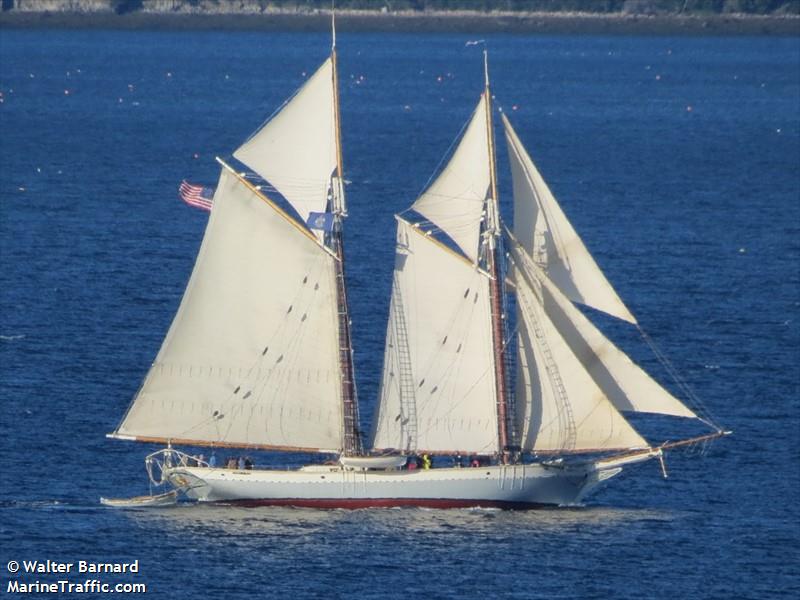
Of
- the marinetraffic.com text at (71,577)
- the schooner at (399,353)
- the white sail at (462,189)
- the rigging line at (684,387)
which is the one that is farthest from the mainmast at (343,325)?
the rigging line at (684,387)

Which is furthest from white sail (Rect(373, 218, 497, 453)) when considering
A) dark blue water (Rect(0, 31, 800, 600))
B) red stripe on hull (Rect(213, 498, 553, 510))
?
dark blue water (Rect(0, 31, 800, 600))

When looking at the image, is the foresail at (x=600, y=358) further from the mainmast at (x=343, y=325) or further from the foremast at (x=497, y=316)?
the mainmast at (x=343, y=325)

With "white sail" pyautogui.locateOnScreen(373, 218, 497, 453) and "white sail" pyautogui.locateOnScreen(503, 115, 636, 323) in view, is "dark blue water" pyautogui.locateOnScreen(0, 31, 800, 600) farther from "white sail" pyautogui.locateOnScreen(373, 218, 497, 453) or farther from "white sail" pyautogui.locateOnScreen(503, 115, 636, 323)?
"white sail" pyautogui.locateOnScreen(503, 115, 636, 323)

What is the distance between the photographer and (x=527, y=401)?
6412cm

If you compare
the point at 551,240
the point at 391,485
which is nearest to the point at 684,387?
the point at 551,240

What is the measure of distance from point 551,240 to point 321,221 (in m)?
6.78

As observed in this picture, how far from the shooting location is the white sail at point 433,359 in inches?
2520

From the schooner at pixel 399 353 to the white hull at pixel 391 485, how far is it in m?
0.05

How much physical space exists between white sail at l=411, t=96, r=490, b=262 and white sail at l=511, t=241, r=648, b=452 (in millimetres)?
1833

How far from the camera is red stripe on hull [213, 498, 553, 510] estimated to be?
62.5m

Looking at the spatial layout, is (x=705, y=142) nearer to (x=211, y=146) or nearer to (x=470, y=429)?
(x=211, y=146)

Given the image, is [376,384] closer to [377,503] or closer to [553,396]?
[553,396]

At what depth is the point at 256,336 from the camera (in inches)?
2554

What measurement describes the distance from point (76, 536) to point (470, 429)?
1204 centimetres
